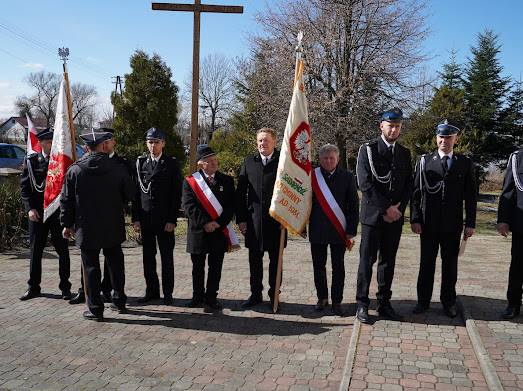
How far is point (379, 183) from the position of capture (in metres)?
5.02

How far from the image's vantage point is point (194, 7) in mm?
8977

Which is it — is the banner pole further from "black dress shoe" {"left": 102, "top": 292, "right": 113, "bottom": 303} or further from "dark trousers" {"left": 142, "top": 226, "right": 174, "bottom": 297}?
"black dress shoe" {"left": 102, "top": 292, "right": 113, "bottom": 303}

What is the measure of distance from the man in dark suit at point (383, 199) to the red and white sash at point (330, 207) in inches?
9.2

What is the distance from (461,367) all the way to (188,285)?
12.2 feet

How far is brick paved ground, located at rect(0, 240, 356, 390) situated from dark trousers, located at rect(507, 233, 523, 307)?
5.71 ft

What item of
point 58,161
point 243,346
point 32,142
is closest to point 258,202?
point 243,346

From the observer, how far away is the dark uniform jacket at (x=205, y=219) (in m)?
5.44

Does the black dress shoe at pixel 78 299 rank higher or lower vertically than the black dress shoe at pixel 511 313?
lower

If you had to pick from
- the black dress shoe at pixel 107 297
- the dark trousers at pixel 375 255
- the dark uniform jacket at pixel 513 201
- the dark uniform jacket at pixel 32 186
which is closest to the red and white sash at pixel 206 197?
the dark trousers at pixel 375 255

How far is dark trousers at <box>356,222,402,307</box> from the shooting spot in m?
5.09

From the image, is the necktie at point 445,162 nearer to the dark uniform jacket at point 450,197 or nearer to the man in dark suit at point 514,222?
the dark uniform jacket at point 450,197

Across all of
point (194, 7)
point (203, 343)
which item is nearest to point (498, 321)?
point (203, 343)

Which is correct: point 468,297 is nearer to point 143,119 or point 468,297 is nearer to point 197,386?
Answer: point 197,386

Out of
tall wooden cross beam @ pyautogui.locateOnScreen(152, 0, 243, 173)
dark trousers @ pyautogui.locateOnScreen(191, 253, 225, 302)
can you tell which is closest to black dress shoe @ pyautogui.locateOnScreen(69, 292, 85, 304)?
dark trousers @ pyautogui.locateOnScreen(191, 253, 225, 302)
